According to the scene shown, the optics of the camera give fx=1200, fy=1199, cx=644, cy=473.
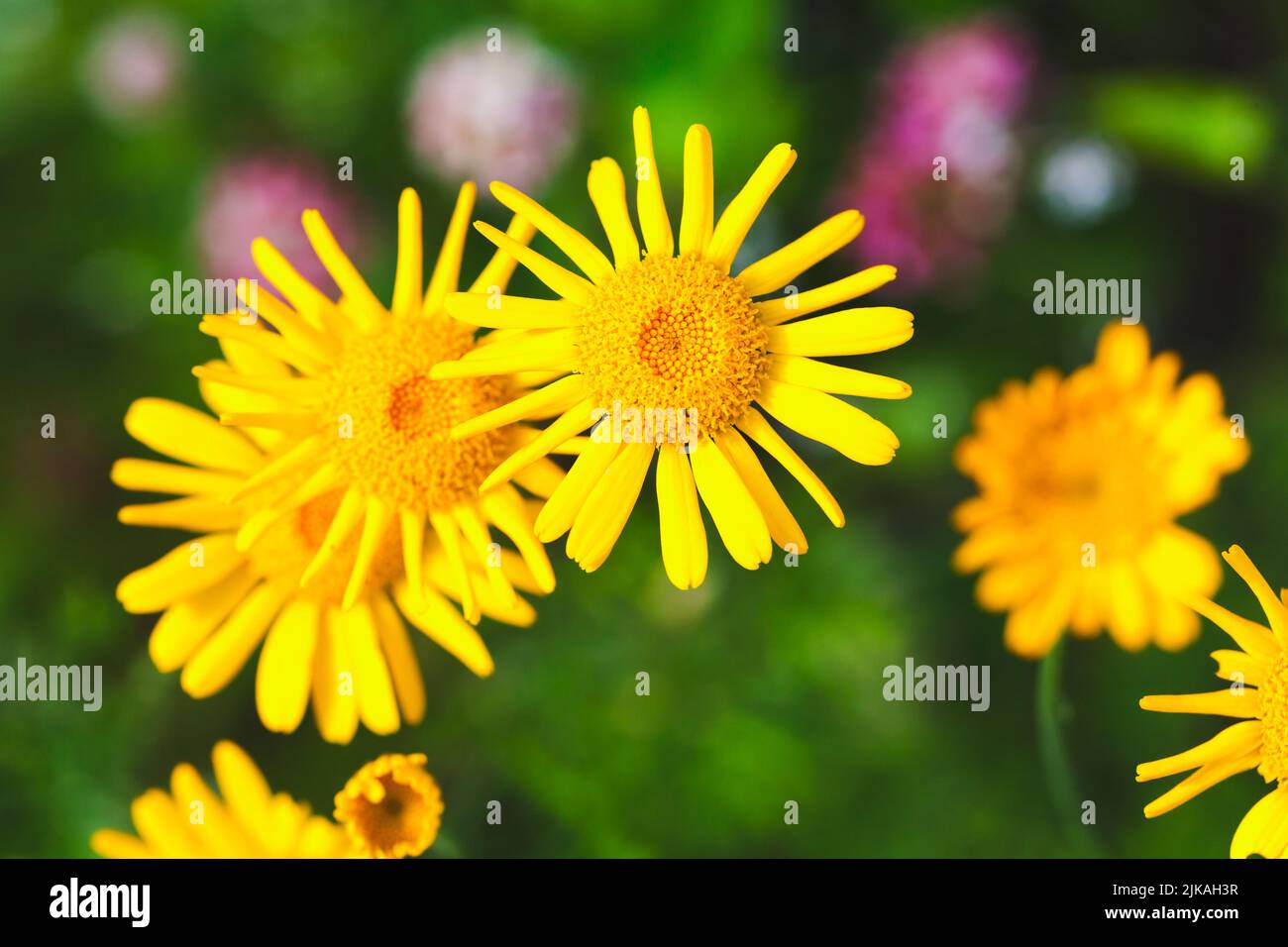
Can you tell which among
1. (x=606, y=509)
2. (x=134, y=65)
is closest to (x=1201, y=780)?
(x=606, y=509)

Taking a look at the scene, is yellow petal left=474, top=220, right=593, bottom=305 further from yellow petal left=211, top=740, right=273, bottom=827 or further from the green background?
yellow petal left=211, top=740, right=273, bottom=827

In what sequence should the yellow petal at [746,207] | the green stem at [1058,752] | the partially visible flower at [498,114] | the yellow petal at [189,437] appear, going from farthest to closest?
the partially visible flower at [498,114], the green stem at [1058,752], the yellow petal at [189,437], the yellow petal at [746,207]

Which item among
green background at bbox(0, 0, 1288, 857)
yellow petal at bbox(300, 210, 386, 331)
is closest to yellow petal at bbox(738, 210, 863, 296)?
yellow petal at bbox(300, 210, 386, 331)

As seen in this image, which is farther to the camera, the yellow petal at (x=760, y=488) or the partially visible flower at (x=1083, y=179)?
the partially visible flower at (x=1083, y=179)

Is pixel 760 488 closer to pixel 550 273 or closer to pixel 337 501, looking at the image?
pixel 550 273

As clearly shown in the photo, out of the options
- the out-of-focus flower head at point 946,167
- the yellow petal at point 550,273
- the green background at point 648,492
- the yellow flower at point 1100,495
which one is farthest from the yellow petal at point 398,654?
the out-of-focus flower head at point 946,167

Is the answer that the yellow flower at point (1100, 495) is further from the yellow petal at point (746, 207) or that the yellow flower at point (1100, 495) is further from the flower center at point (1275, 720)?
the yellow petal at point (746, 207)
